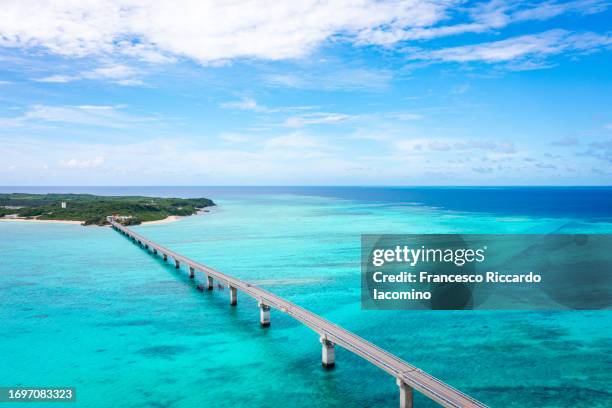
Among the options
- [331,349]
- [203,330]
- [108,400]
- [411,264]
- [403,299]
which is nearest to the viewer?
[108,400]

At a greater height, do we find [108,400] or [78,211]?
[78,211]

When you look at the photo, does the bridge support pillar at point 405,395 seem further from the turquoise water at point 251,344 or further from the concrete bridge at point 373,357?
the turquoise water at point 251,344

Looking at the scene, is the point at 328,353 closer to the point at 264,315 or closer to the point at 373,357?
the point at 373,357

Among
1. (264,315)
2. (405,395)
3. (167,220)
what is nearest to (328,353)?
(405,395)

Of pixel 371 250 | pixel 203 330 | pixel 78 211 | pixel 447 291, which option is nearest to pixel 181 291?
pixel 203 330

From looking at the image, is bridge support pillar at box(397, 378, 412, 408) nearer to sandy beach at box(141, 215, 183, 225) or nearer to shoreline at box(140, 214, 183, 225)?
shoreline at box(140, 214, 183, 225)

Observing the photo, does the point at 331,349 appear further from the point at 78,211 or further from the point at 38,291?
the point at 78,211

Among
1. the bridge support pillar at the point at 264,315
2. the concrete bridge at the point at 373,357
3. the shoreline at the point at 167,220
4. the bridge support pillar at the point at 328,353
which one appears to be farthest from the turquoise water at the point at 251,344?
the shoreline at the point at 167,220

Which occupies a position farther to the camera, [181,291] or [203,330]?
[181,291]

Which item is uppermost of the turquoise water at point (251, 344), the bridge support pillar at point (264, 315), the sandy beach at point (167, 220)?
the sandy beach at point (167, 220)
